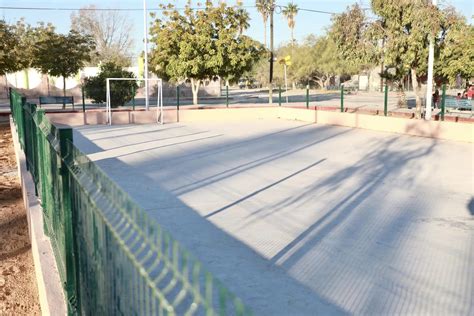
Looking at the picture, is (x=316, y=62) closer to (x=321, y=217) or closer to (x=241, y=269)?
(x=321, y=217)

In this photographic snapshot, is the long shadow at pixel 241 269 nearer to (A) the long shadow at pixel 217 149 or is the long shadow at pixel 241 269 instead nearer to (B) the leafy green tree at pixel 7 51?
(A) the long shadow at pixel 217 149

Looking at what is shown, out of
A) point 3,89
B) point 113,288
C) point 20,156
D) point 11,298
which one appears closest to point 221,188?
point 20,156

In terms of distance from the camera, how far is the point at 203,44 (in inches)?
1273

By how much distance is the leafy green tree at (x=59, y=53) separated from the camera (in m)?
33.3

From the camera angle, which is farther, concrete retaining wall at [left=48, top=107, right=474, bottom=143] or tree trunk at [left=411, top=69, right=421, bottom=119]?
tree trunk at [left=411, top=69, right=421, bottom=119]

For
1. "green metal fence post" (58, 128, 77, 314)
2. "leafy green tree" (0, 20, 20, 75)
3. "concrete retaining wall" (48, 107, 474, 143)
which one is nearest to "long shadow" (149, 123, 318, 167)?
"concrete retaining wall" (48, 107, 474, 143)

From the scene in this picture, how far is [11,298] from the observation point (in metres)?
5.09

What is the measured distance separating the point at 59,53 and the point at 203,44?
32.1 ft

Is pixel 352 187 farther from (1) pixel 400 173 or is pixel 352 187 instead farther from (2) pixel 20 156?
(2) pixel 20 156

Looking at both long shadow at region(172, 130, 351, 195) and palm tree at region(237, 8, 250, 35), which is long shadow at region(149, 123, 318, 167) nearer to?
long shadow at region(172, 130, 351, 195)

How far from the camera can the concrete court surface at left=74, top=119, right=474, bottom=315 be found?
497 centimetres

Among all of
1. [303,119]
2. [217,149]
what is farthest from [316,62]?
[217,149]

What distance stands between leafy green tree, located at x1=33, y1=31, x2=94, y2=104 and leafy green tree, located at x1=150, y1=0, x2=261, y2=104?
519cm

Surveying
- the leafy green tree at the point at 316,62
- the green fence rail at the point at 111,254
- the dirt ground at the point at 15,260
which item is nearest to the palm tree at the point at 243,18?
the dirt ground at the point at 15,260
